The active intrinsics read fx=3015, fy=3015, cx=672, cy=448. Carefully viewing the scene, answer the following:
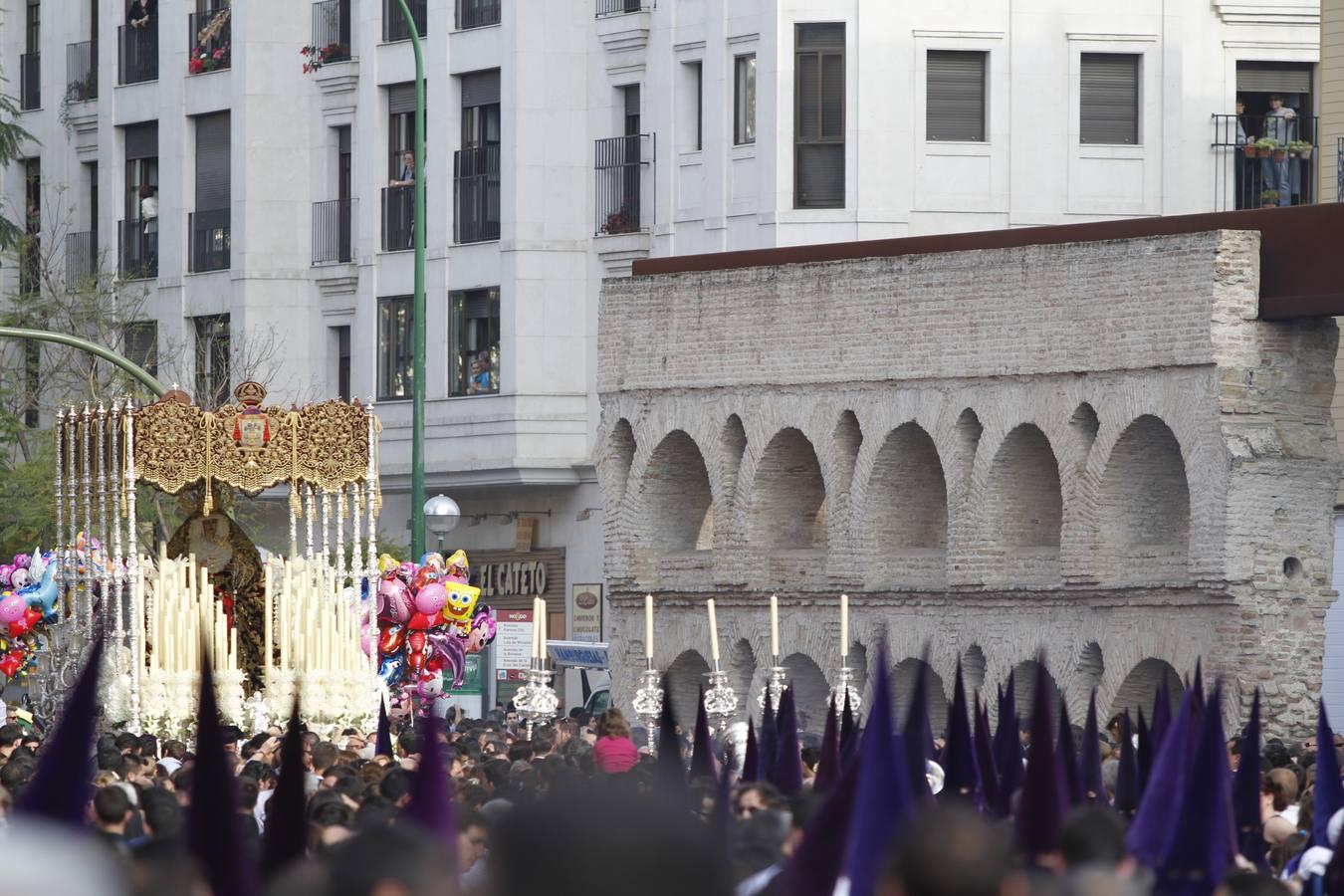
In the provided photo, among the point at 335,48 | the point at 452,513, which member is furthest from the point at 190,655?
the point at 335,48

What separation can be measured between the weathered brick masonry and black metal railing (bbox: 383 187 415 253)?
10.4 metres

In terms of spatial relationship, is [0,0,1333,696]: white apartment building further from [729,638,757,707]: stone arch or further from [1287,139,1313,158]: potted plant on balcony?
[729,638,757,707]: stone arch

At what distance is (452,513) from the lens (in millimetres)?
34781

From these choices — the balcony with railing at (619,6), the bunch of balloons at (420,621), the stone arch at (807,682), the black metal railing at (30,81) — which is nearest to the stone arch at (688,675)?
the stone arch at (807,682)

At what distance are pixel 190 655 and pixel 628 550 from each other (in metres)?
11.7

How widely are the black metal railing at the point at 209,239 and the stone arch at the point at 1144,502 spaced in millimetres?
21227

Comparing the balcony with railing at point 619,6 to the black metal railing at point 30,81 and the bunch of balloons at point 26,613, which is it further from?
the bunch of balloons at point 26,613

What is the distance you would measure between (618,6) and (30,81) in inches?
527

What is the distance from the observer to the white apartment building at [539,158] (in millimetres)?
41750

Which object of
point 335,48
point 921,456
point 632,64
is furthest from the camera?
point 335,48

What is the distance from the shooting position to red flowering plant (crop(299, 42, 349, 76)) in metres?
47.4

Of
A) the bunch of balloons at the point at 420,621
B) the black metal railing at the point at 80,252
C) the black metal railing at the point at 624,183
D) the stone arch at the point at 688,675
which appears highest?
the black metal railing at the point at 624,183

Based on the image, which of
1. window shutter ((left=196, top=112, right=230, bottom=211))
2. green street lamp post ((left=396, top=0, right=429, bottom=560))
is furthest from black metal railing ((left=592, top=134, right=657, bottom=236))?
green street lamp post ((left=396, top=0, right=429, bottom=560))

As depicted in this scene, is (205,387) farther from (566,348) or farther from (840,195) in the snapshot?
Answer: (840,195)
